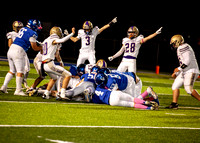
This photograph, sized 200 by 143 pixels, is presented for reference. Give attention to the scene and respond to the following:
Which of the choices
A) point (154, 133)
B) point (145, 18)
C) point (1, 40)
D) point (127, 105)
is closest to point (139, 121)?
point (154, 133)

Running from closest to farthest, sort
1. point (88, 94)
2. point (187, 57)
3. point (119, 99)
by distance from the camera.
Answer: point (119, 99) → point (88, 94) → point (187, 57)

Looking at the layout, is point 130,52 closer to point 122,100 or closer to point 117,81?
point 117,81

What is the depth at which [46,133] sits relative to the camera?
5242 mm

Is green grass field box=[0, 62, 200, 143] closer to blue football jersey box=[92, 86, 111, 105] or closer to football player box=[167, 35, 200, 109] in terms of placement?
blue football jersey box=[92, 86, 111, 105]

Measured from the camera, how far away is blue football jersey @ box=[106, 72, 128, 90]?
847cm

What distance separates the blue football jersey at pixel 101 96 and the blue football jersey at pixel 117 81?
0.15 m

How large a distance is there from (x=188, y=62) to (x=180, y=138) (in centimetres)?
353

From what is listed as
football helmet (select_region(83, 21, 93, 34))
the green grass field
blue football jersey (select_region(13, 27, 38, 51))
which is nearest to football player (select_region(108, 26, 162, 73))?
football helmet (select_region(83, 21, 93, 34))

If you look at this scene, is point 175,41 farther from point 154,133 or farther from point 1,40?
point 1,40

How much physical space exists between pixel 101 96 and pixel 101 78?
44 centimetres

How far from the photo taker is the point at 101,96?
859cm

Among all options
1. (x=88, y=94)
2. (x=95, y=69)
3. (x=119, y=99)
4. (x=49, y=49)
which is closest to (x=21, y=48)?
(x=49, y=49)

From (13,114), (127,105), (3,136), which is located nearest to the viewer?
(3,136)

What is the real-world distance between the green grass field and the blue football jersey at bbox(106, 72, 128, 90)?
467 millimetres
